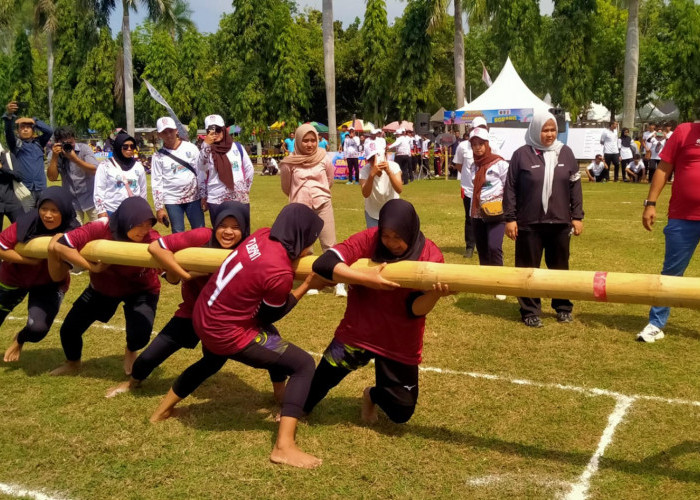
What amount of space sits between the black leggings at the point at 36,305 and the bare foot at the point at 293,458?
2768 mm

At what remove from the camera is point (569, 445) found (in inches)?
177

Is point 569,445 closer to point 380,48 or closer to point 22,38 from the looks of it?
point 380,48

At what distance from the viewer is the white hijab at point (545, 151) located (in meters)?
6.99

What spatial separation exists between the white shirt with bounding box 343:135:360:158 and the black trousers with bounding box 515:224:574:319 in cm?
1923

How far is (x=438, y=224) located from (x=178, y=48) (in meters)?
49.9

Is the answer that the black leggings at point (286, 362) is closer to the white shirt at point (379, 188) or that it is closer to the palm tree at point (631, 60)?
the white shirt at point (379, 188)

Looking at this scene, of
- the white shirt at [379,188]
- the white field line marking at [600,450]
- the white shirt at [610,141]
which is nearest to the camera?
the white field line marking at [600,450]

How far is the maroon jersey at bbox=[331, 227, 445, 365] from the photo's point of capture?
435 centimetres

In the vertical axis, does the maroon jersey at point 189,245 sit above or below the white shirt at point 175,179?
below

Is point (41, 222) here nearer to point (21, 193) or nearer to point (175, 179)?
point (175, 179)

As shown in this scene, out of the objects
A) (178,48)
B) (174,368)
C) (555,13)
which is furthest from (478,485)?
(178,48)

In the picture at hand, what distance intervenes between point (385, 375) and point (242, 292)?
107 cm

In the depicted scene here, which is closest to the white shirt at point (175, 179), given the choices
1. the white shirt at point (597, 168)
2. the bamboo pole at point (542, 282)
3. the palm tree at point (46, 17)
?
the bamboo pole at point (542, 282)

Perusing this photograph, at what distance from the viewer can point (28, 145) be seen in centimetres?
991
